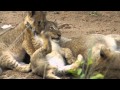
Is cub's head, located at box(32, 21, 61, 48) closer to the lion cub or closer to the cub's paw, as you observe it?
the lion cub

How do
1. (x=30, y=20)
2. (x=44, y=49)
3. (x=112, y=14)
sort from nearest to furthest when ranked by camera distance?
(x=44, y=49) → (x=30, y=20) → (x=112, y=14)

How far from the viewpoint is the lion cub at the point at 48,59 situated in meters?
6.53

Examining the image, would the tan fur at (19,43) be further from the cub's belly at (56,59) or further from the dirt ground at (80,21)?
the dirt ground at (80,21)

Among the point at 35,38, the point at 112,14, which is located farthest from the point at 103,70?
the point at 112,14

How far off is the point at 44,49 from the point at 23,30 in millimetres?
974

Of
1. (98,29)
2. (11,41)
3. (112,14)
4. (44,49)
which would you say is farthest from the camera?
(112,14)

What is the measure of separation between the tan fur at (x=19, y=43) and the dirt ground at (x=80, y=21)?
1.28m

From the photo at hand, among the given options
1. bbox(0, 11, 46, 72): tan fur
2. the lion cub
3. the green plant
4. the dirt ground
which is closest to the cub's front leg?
the lion cub

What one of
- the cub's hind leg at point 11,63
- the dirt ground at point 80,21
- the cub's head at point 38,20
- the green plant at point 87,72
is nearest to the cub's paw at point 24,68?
the cub's hind leg at point 11,63

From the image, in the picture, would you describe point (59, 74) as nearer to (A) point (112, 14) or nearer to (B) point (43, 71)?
(B) point (43, 71)

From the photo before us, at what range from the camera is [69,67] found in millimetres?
6672

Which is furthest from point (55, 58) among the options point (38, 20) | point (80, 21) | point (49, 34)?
point (80, 21)

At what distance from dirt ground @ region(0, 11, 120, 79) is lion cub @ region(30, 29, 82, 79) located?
144 cm

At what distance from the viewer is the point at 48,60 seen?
6781 millimetres
